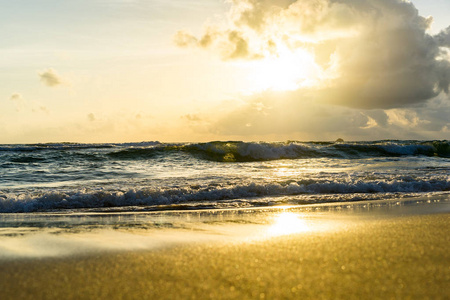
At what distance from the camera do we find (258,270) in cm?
283

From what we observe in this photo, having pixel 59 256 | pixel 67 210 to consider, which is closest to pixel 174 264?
pixel 59 256

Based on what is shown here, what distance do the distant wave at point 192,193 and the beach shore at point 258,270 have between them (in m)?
5.02

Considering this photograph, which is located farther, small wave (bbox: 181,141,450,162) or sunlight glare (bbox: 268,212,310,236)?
small wave (bbox: 181,141,450,162)

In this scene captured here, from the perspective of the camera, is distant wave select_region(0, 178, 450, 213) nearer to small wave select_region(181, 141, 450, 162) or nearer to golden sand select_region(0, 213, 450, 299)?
golden sand select_region(0, 213, 450, 299)

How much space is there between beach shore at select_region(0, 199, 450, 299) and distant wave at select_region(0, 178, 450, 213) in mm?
5017

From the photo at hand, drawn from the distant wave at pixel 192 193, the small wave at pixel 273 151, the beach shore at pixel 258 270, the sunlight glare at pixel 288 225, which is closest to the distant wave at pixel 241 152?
the small wave at pixel 273 151

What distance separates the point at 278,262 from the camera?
3039 millimetres

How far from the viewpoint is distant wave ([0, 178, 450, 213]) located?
8.21 meters

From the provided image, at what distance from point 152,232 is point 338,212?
127 inches

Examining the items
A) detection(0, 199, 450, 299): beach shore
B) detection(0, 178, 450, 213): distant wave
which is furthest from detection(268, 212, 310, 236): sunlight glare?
detection(0, 178, 450, 213): distant wave

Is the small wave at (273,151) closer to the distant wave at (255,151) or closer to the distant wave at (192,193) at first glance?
the distant wave at (255,151)

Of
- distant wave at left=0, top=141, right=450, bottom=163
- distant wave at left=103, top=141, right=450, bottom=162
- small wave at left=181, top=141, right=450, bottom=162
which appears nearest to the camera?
distant wave at left=0, top=141, right=450, bottom=163

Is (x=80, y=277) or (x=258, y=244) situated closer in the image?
(x=80, y=277)

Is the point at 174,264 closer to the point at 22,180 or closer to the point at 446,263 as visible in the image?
the point at 446,263
